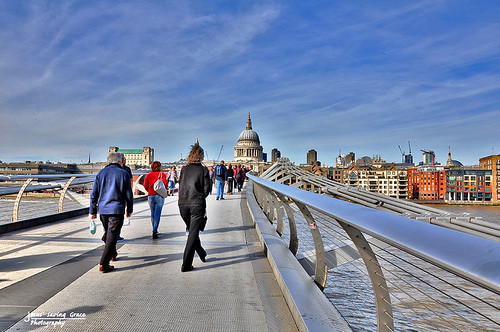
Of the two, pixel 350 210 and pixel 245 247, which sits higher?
pixel 350 210

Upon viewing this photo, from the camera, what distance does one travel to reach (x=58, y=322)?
9.16 feet

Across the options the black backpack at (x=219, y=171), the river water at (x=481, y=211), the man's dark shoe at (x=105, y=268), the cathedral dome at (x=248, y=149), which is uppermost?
the cathedral dome at (x=248, y=149)

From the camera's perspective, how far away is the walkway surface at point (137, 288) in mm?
2826

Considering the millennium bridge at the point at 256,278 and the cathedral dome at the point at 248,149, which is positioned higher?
the cathedral dome at the point at 248,149

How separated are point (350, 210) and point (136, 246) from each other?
4.56 meters

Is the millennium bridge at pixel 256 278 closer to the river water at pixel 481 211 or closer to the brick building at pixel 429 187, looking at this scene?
the river water at pixel 481 211

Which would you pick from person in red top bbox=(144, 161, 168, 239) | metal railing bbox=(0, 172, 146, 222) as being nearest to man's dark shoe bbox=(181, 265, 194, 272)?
person in red top bbox=(144, 161, 168, 239)

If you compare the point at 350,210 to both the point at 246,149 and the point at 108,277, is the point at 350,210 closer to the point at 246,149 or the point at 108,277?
the point at 108,277

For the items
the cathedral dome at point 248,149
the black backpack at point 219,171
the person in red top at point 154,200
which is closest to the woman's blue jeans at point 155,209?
the person in red top at point 154,200

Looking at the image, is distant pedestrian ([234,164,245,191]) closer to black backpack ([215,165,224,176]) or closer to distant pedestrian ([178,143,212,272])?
black backpack ([215,165,224,176])

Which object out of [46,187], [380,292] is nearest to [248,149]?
[46,187]

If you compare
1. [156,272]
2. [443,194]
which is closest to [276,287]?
[156,272]

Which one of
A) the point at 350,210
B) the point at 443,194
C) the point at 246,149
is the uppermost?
the point at 246,149

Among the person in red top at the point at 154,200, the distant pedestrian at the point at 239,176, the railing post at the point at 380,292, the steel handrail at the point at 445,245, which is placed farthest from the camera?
the distant pedestrian at the point at 239,176
